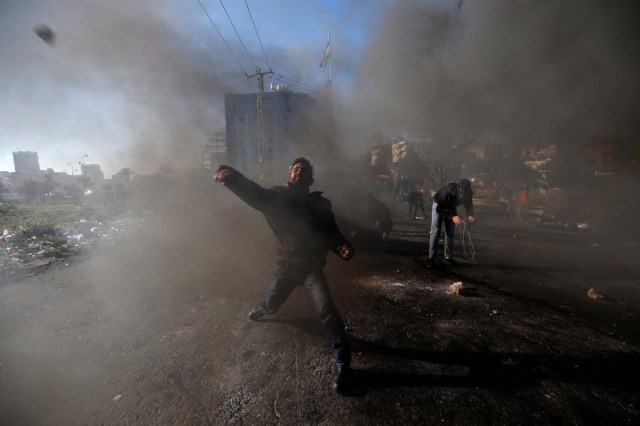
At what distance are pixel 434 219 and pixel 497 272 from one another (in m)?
1.15

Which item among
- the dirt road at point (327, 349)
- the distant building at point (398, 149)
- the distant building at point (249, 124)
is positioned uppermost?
the distant building at point (249, 124)

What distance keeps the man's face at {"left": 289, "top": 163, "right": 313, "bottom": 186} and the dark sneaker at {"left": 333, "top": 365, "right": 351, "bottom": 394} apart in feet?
4.45

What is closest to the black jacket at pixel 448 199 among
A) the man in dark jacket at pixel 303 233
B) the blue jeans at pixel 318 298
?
the man in dark jacket at pixel 303 233

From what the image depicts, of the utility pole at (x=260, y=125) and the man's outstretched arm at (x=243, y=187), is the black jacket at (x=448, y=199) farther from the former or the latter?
the utility pole at (x=260, y=125)

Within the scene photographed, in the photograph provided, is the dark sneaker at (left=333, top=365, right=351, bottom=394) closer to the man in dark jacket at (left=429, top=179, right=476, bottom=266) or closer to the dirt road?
the dirt road

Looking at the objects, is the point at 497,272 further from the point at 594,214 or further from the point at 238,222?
the point at 238,222

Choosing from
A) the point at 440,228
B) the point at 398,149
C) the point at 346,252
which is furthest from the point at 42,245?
the point at 398,149

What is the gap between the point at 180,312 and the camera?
10.8 feet

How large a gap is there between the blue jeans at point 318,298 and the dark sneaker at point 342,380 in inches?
1.3

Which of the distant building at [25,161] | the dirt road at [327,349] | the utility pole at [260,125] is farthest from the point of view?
the distant building at [25,161]

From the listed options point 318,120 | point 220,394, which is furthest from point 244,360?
point 318,120

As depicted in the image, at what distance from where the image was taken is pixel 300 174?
2.33 m

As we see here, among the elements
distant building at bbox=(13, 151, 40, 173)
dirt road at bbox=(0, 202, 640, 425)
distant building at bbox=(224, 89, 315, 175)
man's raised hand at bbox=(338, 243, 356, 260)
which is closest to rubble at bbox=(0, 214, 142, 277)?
dirt road at bbox=(0, 202, 640, 425)

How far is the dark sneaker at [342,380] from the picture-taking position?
78.3 inches
